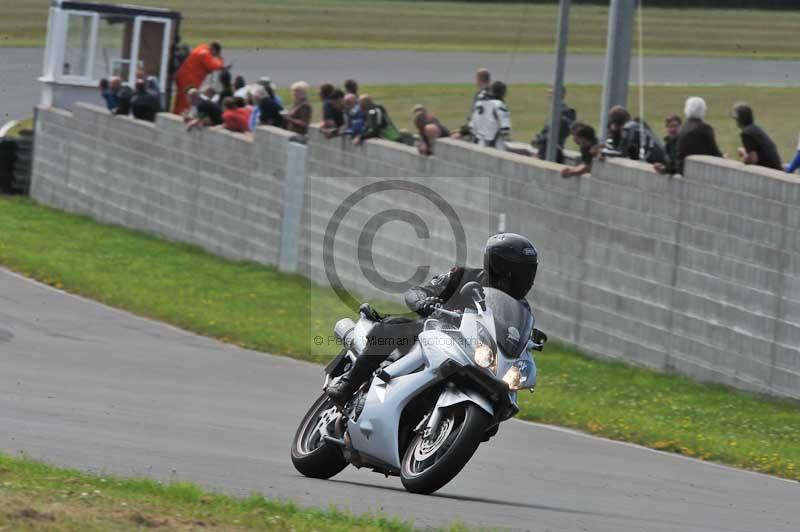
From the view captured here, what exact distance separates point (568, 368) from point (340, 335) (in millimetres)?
7885

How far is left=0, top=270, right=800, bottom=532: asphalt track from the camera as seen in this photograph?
9.16 m

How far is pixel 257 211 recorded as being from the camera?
81.5 feet

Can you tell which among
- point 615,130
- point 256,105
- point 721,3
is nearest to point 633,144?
point 615,130

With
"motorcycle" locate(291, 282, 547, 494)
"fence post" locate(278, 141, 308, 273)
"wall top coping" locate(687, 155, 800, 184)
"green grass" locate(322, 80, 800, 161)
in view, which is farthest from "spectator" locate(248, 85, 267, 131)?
"motorcycle" locate(291, 282, 547, 494)

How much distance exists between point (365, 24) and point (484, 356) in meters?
40.7

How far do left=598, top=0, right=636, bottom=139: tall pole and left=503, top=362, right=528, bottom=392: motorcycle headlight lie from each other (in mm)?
10687

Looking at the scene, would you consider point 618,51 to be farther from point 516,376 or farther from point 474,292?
point 516,376

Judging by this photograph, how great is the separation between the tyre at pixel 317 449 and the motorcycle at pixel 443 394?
158mm

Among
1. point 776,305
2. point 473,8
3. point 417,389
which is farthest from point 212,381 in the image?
point 473,8

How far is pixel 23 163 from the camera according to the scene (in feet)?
106

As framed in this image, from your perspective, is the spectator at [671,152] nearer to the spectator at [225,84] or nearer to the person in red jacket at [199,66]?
the spectator at [225,84]

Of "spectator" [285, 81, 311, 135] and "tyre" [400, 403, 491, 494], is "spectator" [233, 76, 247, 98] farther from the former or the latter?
"tyre" [400, 403, 491, 494]

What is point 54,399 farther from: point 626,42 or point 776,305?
point 626,42

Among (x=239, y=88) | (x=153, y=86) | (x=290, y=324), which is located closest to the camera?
(x=290, y=324)
